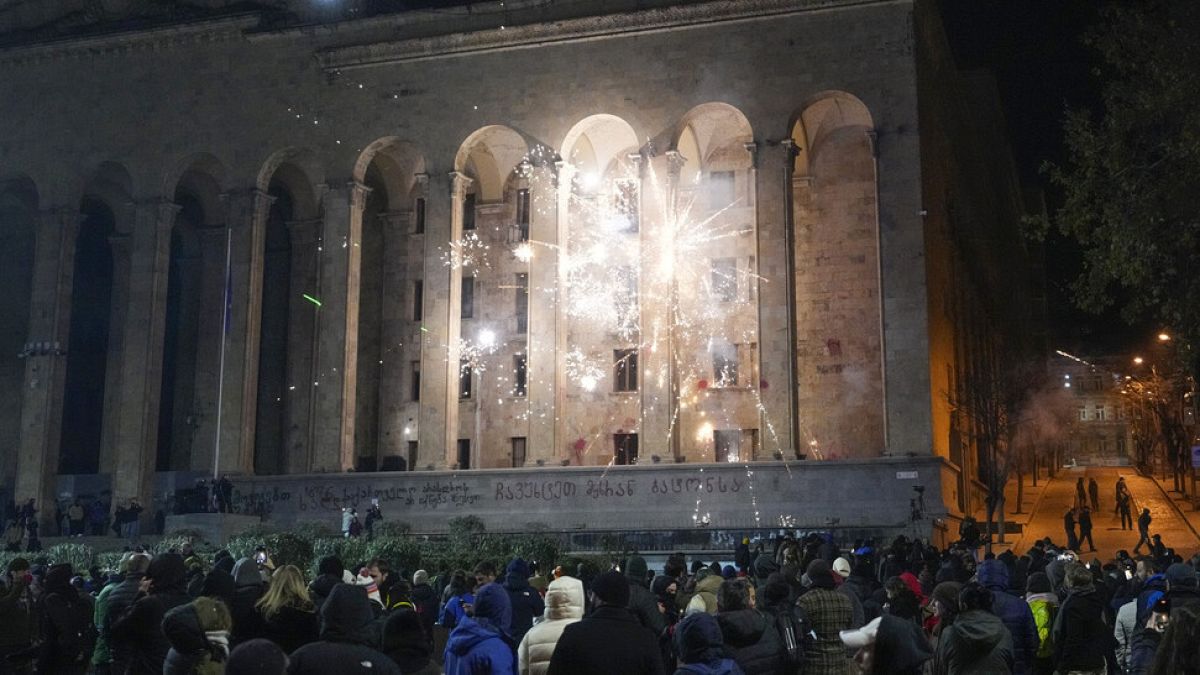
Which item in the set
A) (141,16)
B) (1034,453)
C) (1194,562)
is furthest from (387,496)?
(1034,453)

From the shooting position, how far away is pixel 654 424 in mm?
29938

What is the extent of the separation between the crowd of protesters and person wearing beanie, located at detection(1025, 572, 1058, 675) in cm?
2

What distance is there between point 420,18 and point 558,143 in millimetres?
5856

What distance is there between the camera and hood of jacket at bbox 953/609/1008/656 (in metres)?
6.41

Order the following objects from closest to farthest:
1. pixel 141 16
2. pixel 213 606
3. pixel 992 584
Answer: pixel 213 606 < pixel 992 584 < pixel 141 16

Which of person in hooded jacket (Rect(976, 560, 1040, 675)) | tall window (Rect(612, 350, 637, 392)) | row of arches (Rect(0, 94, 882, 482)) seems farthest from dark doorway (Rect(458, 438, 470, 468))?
person in hooded jacket (Rect(976, 560, 1040, 675))

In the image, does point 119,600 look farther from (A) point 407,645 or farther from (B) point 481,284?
(B) point 481,284

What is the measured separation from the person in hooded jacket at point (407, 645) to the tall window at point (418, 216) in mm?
32143

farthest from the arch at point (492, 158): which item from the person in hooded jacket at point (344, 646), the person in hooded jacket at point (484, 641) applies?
the person in hooded jacket at point (344, 646)

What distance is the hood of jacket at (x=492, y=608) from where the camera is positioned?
260 inches

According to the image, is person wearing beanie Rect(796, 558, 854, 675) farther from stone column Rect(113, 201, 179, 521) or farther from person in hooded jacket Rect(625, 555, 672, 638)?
stone column Rect(113, 201, 179, 521)

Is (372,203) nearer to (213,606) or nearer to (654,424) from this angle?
(654,424)

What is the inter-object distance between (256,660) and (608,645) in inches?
66.7

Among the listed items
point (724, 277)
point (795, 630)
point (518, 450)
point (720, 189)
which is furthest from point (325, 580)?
point (720, 189)
